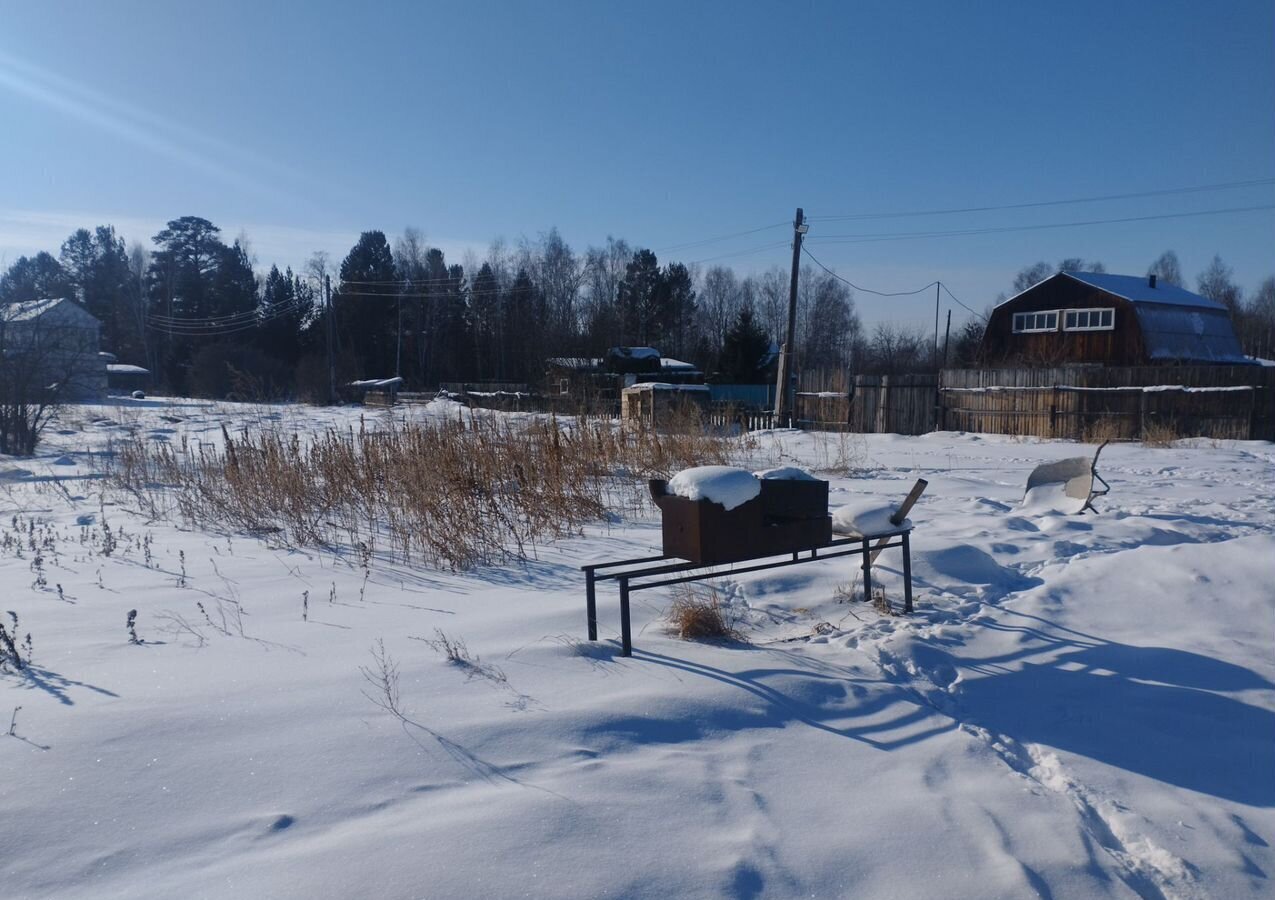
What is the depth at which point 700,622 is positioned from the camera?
14.9ft

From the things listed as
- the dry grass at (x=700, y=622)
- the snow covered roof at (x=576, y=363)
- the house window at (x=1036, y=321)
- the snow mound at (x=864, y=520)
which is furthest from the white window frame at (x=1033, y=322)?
the dry grass at (x=700, y=622)

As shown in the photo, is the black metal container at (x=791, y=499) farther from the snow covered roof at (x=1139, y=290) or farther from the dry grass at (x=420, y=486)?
the snow covered roof at (x=1139, y=290)

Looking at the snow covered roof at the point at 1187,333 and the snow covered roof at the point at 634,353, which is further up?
the snow covered roof at the point at 1187,333

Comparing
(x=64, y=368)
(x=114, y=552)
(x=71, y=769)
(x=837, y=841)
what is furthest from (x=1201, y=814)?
(x=64, y=368)

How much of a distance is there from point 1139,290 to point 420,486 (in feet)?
110

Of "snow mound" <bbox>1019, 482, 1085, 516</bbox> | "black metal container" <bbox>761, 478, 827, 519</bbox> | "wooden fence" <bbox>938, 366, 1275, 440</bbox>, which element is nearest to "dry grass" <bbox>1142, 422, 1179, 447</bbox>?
"wooden fence" <bbox>938, 366, 1275, 440</bbox>

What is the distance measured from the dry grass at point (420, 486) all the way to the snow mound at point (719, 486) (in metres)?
2.67

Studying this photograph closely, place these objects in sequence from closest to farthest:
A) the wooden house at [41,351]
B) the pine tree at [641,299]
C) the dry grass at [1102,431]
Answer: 1. the wooden house at [41,351]
2. the dry grass at [1102,431]
3. the pine tree at [641,299]

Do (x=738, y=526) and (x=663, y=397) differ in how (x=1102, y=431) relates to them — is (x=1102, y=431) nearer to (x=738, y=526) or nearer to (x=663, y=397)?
(x=663, y=397)

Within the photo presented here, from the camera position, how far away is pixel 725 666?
13.1 ft

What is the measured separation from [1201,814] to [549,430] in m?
7.30

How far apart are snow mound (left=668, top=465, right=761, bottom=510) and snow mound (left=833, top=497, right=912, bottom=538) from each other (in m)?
0.96

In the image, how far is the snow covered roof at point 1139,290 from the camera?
1238 inches

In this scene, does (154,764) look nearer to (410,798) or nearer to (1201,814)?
(410,798)
